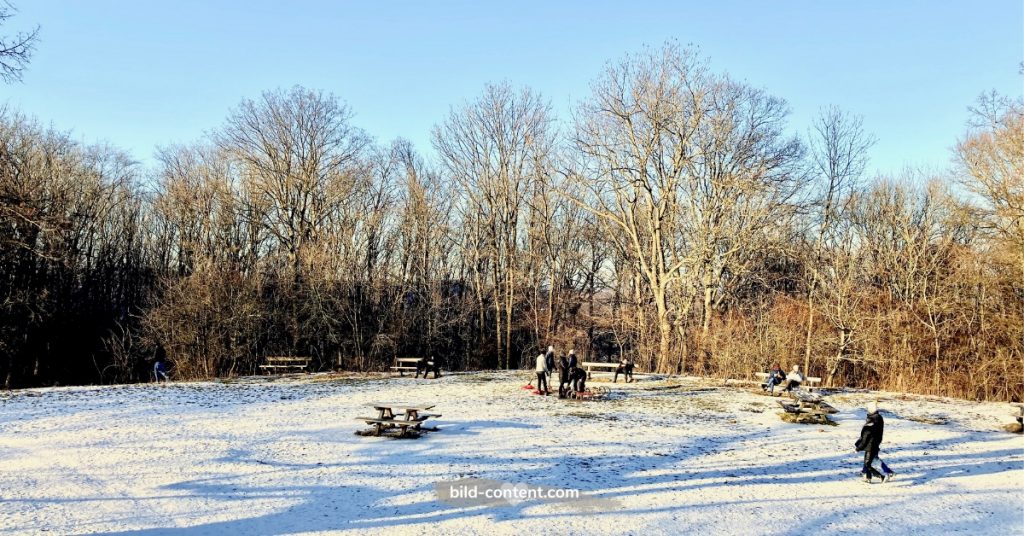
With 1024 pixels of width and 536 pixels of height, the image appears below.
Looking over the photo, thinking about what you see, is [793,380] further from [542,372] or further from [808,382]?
[542,372]

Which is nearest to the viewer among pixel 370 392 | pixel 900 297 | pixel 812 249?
pixel 370 392

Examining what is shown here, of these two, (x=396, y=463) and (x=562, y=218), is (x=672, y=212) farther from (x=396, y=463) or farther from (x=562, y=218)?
(x=396, y=463)

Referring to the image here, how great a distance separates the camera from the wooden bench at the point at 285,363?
2428 centimetres

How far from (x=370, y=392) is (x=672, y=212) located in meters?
17.1

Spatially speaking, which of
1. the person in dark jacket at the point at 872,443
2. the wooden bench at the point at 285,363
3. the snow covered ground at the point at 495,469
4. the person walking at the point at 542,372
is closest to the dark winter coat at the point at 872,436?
the person in dark jacket at the point at 872,443

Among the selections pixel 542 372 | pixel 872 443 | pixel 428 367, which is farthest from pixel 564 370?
pixel 872 443

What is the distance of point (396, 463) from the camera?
10547mm

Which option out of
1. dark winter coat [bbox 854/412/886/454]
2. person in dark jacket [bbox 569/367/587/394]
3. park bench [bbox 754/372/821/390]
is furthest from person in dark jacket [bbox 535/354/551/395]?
dark winter coat [bbox 854/412/886/454]

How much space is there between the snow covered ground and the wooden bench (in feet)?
24.5

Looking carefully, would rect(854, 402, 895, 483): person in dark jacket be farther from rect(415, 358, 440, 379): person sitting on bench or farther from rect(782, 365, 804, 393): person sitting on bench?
rect(415, 358, 440, 379): person sitting on bench

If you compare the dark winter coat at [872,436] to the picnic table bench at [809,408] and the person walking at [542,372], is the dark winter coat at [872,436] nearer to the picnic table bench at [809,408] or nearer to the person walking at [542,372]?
the picnic table bench at [809,408]

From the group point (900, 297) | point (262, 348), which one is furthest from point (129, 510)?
point (900, 297)

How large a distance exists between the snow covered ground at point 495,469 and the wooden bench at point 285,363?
24.5ft

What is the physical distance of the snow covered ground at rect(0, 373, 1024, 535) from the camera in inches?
317
